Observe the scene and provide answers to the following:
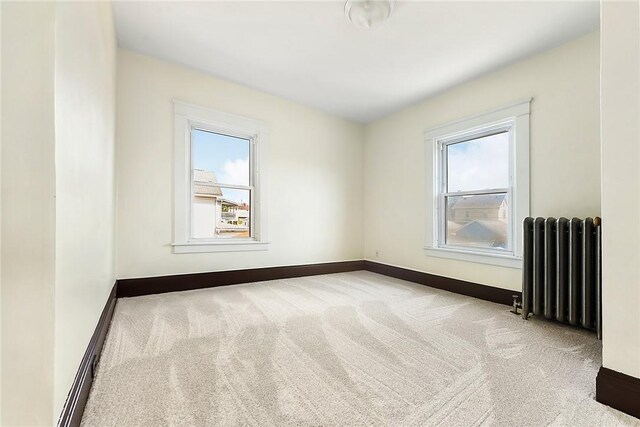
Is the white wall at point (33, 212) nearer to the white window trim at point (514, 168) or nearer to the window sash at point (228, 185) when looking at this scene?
the window sash at point (228, 185)

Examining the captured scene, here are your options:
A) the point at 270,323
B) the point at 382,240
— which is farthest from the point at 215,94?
the point at 382,240

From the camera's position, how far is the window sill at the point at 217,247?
3.13 meters

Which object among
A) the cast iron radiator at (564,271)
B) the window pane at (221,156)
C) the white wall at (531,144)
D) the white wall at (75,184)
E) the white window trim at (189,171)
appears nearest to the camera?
the white wall at (75,184)

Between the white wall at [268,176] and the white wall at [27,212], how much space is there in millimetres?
2405

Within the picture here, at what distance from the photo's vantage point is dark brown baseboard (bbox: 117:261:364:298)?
2873 mm

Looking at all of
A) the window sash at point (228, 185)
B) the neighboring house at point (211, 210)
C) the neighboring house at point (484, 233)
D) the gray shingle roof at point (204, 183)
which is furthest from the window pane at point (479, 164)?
the gray shingle roof at point (204, 183)

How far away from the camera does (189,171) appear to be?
10.6ft

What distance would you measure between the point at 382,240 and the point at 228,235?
2.29m

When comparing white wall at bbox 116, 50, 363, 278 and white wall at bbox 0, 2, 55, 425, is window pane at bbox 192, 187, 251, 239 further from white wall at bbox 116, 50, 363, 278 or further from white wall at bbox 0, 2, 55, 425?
white wall at bbox 0, 2, 55, 425

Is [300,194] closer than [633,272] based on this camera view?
No

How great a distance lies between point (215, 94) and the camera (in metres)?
3.35

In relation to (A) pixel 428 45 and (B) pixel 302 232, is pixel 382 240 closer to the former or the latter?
(B) pixel 302 232

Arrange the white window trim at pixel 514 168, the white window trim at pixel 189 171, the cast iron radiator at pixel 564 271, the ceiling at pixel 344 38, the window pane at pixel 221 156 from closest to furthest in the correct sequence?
the cast iron radiator at pixel 564 271
the ceiling at pixel 344 38
the white window trim at pixel 514 168
the white window trim at pixel 189 171
the window pane at pixel 221 156

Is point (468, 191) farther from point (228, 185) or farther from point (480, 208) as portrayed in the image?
point (228, 185)
